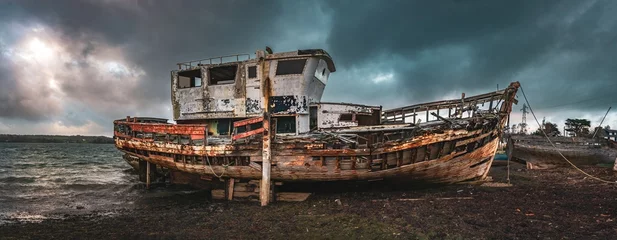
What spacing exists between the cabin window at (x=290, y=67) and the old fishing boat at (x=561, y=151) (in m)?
13.7

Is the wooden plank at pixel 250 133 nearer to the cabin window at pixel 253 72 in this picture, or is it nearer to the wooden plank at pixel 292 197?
the wooden plank at pixel 292 197

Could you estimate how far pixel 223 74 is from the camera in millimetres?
14180

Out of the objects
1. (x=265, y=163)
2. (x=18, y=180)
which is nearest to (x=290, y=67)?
(x=265, y=163)

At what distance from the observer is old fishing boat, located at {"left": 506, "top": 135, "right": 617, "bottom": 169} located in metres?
15.3

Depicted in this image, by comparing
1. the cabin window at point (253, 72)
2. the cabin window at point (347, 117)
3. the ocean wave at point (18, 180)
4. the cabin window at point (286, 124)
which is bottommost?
the ocean wave at point (18, 180)

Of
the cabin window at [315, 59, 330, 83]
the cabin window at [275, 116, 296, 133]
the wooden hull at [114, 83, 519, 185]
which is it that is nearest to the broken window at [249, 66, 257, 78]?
the cabin window at [275, 116, 296, 133]

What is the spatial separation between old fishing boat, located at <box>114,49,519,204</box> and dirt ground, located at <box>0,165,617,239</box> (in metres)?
0.99

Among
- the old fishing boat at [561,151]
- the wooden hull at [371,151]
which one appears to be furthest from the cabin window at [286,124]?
the old fishing boat at [561,151]

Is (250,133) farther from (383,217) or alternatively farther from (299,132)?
(383,217)

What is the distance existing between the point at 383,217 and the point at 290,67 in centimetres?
742

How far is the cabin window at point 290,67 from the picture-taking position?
12.3m

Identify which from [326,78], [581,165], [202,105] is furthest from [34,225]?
[581,165]

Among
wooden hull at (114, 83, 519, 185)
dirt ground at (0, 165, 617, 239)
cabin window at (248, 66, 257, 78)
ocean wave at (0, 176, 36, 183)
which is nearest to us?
dirt ground at (0, 165, 617, 239)

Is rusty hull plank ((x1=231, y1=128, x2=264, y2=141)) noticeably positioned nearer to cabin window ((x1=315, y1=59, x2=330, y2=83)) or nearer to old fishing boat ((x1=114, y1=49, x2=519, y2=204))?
old fishing boat ((x1=114, y1=49, x2=519, y2=204))
